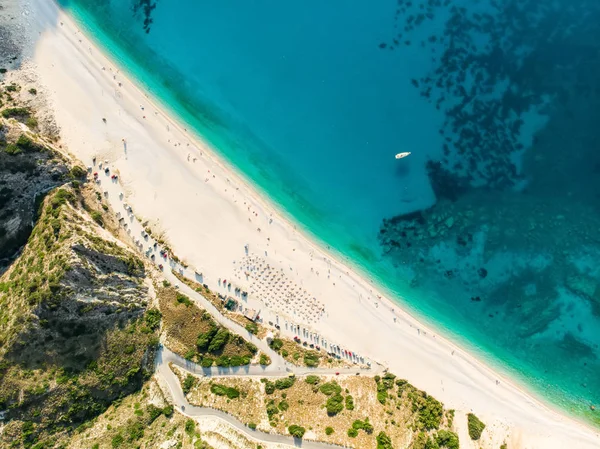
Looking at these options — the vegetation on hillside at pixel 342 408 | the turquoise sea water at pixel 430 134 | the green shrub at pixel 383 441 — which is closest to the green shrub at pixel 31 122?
the turquoise sea water at pixel 430 134

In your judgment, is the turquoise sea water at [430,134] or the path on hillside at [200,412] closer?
the path on hillside at [200,412]

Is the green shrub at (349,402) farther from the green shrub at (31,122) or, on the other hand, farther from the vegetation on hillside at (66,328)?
the green shrub at (31,122)

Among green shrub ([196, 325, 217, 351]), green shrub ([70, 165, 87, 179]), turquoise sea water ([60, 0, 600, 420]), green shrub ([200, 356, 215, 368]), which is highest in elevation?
turquoise sea water ([60, 0, 600, 420])

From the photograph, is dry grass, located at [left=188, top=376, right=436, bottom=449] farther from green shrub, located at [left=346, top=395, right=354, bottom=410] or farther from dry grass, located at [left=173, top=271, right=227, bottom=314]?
dry grass, located at [left=173, top=271, right=227, bottom=314]

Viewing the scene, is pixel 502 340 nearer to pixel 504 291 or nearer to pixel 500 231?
pixel 504 291

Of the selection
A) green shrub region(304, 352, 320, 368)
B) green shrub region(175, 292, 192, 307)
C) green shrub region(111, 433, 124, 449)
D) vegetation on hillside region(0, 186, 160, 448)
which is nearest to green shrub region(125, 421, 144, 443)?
green shrub region(111, 433, 124, 449)

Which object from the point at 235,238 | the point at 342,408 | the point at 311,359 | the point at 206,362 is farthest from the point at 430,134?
the point at 206,362
